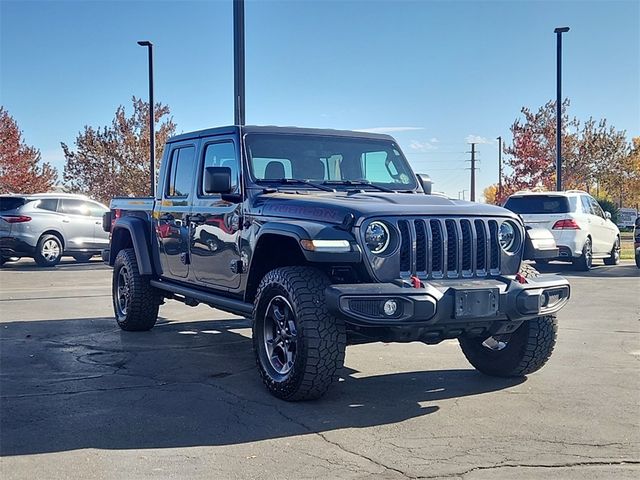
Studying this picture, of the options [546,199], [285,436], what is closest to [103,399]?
[285,436]

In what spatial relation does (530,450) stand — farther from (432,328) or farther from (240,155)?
(240,155)

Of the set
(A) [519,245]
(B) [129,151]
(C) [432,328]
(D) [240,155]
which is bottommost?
(C) [432,328]

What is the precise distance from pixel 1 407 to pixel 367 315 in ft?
Answer: 8.65

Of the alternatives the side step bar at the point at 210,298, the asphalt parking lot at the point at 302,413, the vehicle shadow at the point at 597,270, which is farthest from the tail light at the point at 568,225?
the side step bar at the point at 210,298

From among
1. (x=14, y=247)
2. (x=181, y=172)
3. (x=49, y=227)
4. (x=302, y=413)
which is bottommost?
(x=302, y=413)

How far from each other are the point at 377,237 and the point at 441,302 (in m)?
0.63

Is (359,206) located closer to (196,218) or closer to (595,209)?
(196,218)

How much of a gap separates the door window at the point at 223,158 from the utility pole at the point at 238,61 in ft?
17.4

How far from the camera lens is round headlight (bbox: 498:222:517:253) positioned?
5715 mm

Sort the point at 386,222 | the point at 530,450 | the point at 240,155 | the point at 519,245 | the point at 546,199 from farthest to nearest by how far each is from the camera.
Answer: the point at 546,199, the point at 240,155, the point at 519,245, the point at 386,222, the point at 530,450

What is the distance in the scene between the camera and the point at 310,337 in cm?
509

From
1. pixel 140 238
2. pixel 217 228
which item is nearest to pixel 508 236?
pixel 217 228

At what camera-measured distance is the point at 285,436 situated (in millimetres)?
4664

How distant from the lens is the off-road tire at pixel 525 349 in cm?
593
